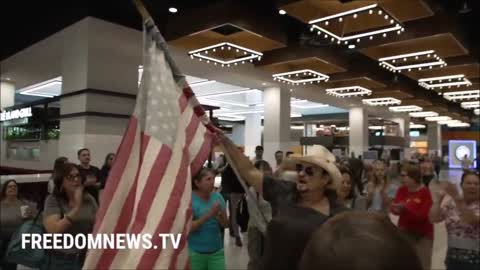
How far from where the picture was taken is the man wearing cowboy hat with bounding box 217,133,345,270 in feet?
6.55

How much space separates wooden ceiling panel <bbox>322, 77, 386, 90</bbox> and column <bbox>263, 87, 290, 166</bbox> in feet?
5.53

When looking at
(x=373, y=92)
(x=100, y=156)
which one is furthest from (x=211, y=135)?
(x=373, y=92)

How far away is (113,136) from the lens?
27.1ft

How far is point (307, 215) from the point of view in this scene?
6.93 feet

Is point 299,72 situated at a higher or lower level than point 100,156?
higher

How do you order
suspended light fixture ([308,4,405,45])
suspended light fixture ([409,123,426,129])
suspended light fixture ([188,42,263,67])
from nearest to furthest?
suspended light fixture ([308,4,405,45]) → suspended light fixture ([188,42,263,67]) → suspended light fixture ([409,123,426,129])

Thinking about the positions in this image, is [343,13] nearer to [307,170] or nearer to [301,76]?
[307,170]

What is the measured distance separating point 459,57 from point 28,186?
1040 cm

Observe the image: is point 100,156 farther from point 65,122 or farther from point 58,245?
point 58,245

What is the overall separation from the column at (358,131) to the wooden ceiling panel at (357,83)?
5.93m

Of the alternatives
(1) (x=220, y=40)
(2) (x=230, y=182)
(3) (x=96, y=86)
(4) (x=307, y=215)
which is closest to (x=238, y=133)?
(1) (x=220, y=40)

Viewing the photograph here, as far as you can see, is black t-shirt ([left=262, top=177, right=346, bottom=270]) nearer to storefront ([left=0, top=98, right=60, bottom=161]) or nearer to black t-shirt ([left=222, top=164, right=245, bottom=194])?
black t-shirt ([left=222, top=164, right=245, bottom=194])

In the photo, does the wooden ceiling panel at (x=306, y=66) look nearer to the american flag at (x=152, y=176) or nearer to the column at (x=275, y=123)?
the column at (x=275, y=123)

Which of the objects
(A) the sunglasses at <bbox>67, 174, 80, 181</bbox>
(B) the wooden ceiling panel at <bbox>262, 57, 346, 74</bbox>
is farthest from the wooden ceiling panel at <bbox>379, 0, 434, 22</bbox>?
(A) the sunglasses at <bbox>67, 174, 80, 181</bbox>
